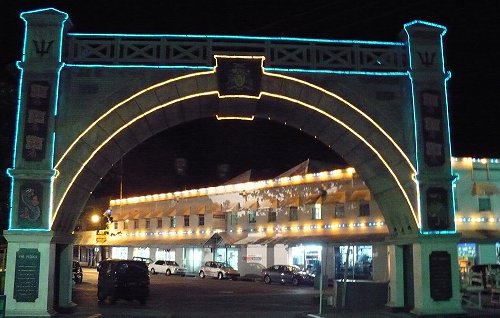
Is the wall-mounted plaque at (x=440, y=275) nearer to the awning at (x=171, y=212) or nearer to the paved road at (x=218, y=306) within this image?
the paved road at (x=218, y=306)

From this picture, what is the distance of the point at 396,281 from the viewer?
60.0 feet

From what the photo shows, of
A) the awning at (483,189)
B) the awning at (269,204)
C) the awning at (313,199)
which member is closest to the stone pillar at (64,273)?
the awning at (313,199)

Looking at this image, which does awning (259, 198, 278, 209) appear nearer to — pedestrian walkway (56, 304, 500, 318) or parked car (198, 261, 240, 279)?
parked car (198, 261, 240, 279)

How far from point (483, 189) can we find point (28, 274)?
2569 cm

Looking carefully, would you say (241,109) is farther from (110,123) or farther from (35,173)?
(35,173)

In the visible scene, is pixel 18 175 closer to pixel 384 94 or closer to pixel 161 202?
pixel 384 94

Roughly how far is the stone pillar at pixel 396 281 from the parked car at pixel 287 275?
1907cm

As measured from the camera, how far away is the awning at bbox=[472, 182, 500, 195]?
32.8 meters

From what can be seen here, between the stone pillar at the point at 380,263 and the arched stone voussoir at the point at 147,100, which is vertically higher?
the arched stone voussoir at the point at 147,100

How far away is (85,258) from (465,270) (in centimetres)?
4920

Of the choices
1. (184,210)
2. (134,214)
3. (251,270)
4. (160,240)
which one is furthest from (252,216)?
(134,214)

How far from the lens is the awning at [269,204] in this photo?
4359 centimetres

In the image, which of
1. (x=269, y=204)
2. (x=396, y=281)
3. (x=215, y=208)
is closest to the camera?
(x=396, y=281)

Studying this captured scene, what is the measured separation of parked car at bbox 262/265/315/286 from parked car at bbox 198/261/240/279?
4.67 meters
